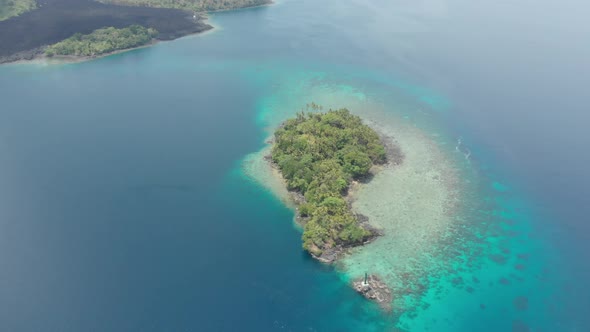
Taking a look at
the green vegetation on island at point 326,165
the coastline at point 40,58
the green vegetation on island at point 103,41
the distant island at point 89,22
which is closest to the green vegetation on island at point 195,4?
the distant island at point 89,22

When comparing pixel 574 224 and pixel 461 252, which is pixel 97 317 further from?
pixel 574 224

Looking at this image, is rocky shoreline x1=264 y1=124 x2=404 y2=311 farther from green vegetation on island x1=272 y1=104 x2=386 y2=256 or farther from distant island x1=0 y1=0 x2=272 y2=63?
distant island x1=0 y1=0 x2=272 y2=63

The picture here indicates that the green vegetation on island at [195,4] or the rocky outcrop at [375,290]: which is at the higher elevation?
the green vegetation on island at [195,4]

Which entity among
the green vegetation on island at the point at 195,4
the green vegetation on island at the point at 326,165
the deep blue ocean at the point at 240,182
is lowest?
the deep blue ocean at the point at 240,182

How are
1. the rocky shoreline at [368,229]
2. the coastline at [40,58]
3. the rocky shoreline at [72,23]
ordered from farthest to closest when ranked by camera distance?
the rocky shoreline at [72,23] < the coastline at [40,58] < the rocky shoreline at [368,229]

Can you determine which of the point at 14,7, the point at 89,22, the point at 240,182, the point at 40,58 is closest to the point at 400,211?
the point at 240,182

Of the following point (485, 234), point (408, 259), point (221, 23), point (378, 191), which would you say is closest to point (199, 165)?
point (378, 191)

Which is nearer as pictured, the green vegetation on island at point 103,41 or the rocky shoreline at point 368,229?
the rocky shoreline at point 368,229

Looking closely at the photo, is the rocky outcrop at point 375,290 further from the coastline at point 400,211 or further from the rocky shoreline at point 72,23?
the rocky shoreline at point 72,23
